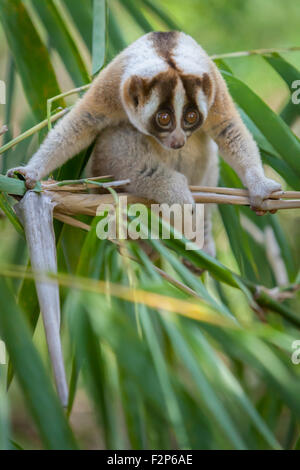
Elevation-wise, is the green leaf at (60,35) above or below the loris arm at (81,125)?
above

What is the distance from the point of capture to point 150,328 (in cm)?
124

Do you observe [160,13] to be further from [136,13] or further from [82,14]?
[82,14]

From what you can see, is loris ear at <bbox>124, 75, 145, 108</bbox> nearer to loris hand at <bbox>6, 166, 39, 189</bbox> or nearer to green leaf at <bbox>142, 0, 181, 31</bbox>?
green leaf at <bbox>142, 0, 181, 31</bbox>

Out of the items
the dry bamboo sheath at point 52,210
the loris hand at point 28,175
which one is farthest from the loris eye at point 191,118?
the loris hand at point 28,175

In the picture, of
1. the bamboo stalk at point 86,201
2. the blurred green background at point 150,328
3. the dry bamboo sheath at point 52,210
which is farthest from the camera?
the bamboo stalk at point 86,201

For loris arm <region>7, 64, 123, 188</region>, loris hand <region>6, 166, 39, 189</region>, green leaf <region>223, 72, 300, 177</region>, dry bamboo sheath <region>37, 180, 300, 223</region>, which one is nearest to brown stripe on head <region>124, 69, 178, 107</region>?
loris arm <region>7, 64, 123, 188</region>

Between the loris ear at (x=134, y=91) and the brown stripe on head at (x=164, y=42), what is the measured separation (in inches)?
5.4

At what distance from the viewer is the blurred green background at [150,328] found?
1.10 metres

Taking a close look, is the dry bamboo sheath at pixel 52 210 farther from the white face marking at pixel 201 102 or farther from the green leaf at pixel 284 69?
the green leaf at pixel 284 69

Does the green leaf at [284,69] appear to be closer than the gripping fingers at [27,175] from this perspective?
No

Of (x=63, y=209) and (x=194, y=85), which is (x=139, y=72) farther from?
(x=63, y=209)

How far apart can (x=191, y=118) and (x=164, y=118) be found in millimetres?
106

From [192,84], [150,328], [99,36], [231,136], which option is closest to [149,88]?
[192,84]

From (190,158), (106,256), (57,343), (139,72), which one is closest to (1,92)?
(139,72)
